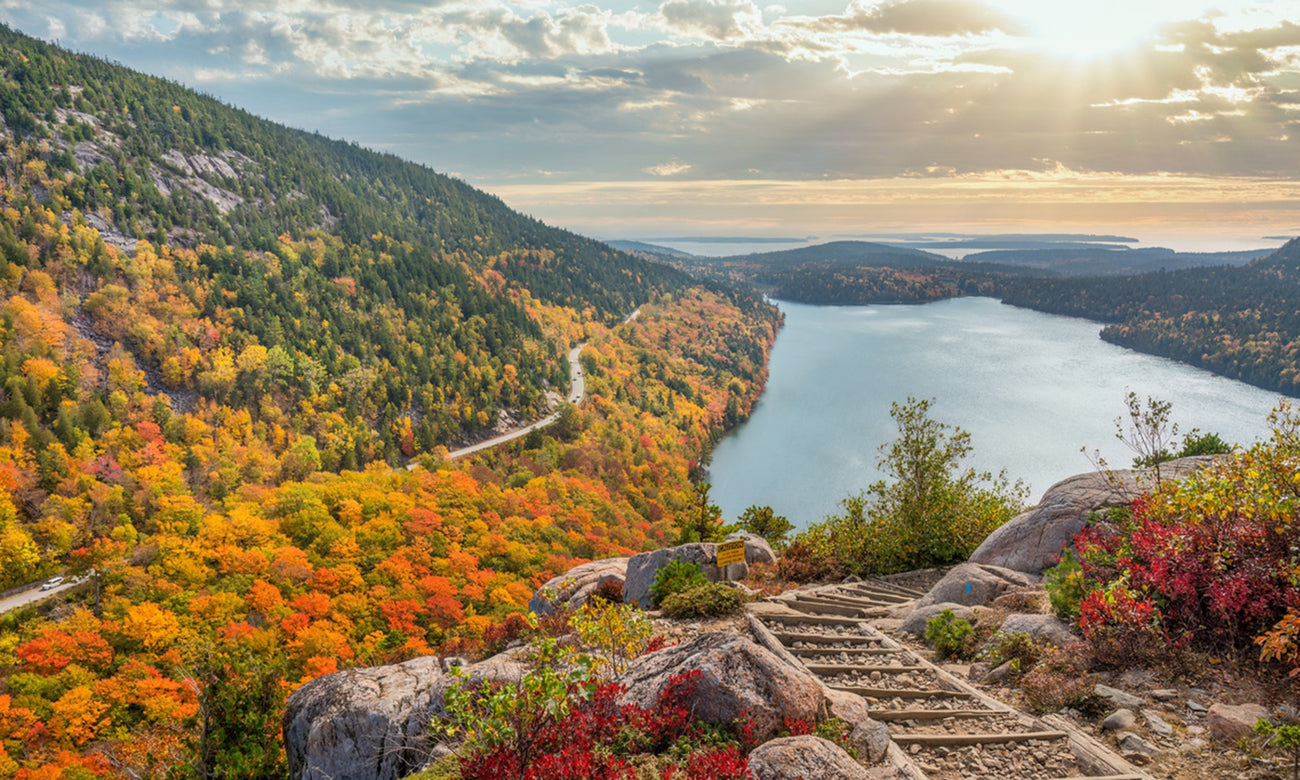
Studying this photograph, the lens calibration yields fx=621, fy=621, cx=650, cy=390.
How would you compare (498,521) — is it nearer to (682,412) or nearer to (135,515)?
(135,515)

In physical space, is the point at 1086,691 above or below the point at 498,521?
above

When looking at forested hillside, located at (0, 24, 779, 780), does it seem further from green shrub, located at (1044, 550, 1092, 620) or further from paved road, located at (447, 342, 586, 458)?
green shrub, located at (1044, 550, 1092, 620)

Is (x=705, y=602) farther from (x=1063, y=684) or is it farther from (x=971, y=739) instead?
(x=1063, y=684)

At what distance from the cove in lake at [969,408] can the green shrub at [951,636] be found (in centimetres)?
6214

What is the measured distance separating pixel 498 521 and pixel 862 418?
260 feet

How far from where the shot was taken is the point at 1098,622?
442 inches

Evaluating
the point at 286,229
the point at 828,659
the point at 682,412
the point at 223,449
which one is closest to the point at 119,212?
the point at 286,229

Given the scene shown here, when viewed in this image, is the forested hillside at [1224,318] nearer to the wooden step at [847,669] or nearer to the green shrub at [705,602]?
the green shrub at [705,602]

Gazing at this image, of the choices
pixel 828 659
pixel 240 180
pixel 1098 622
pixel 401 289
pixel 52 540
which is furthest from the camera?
pixel 240 180

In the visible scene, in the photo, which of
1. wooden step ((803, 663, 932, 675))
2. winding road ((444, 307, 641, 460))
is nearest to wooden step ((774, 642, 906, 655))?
wooden step ((803, 663, 932, 675))

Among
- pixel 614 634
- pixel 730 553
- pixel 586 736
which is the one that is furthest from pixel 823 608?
pixel 586 736

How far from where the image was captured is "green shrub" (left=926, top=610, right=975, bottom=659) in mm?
13539

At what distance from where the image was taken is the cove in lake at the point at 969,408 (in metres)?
92.9

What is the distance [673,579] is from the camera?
17875 millimetres
